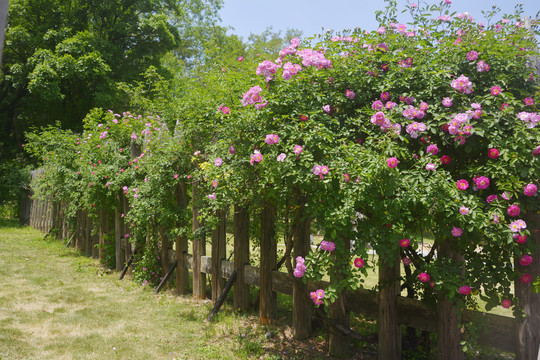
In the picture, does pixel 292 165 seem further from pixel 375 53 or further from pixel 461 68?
pixel 461 68

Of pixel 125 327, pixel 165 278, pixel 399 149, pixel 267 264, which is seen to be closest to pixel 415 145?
pixel 399 149

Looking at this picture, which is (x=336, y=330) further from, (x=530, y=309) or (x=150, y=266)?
(x=150, y=266)

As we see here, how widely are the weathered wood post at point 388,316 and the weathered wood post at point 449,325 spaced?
0.37m

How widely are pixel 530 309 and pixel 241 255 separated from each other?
2897 mm

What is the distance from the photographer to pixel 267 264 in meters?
4.44

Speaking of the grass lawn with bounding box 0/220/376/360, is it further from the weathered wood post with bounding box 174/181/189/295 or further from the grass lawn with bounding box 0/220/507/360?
the weathered wood post with bounding box 174/181/189/295

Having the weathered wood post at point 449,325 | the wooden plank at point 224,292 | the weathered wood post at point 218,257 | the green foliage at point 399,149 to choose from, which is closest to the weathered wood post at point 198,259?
the weathered wood post at point 218,257

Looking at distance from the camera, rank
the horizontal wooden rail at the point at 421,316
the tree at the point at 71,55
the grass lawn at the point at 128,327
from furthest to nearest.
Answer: the tree at the point at 71,55 < the grass lawn at the point at 128,327 < the horizontal wooden rail at the point at 421,316

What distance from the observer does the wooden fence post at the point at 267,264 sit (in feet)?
14.5

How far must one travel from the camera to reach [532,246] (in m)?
2.67

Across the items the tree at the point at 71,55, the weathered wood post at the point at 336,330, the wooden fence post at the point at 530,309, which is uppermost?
the tree at the point at 71,55

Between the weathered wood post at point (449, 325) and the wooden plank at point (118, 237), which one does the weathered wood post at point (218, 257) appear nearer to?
the weathered wood post at point (449, 325)

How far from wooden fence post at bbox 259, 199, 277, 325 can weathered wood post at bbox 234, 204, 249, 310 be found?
422mm

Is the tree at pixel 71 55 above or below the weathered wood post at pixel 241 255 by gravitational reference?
above
